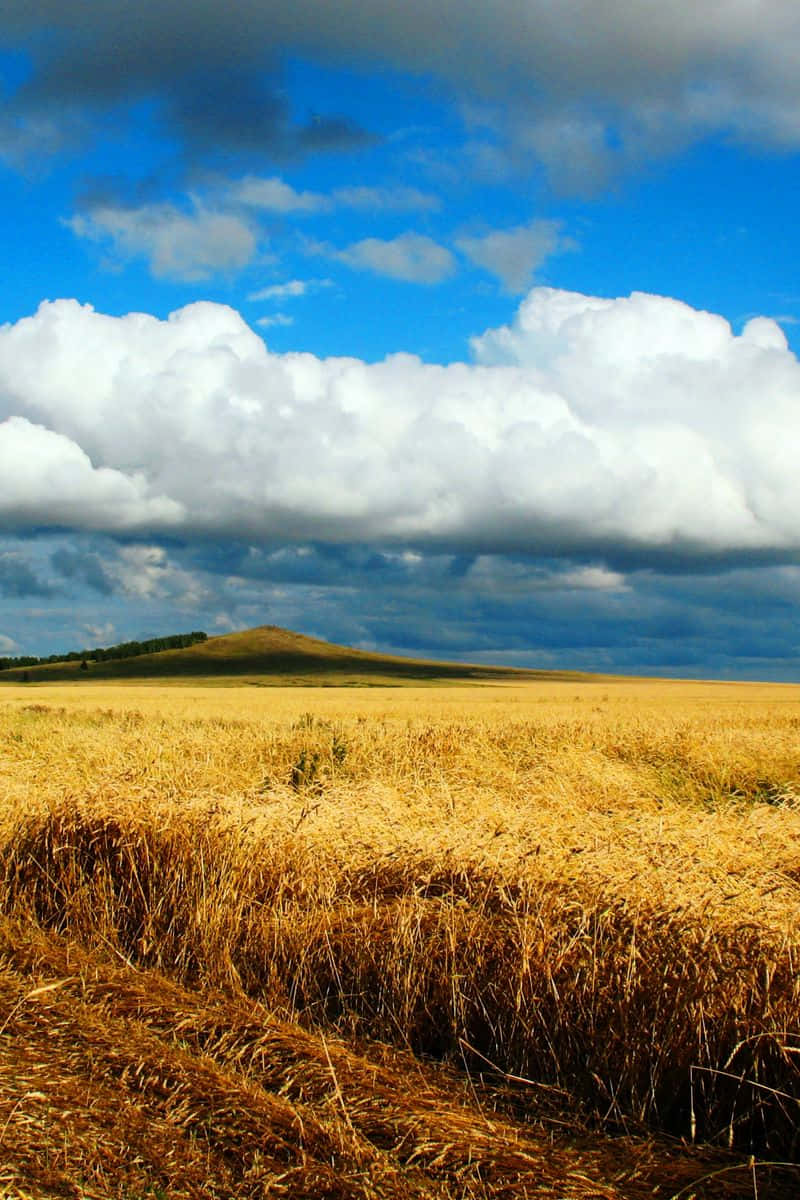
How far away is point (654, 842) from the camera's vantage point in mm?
8391

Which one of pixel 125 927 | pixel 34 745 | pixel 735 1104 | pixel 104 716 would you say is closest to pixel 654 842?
pixel 735 1104

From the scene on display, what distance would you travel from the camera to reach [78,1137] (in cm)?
476

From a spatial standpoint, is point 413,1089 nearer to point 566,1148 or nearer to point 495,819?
point 566,1148

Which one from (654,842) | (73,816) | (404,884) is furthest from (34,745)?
(654,842)

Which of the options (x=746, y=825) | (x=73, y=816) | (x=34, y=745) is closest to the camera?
(x=746, y=825)

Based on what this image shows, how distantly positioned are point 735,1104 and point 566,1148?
1.13 m

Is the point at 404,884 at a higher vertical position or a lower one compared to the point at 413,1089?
higher

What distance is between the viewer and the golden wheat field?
476 cm

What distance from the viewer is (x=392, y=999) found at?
697 centimetres

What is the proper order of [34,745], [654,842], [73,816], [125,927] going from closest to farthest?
[654,842]
[125,927]
[73,816]
[34,745]

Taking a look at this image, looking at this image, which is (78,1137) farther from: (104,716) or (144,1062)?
(104,716)

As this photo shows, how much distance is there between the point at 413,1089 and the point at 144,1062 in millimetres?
1697

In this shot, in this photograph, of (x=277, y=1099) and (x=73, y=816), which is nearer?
(x=277, y=1099)

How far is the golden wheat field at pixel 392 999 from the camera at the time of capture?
4762 mm
